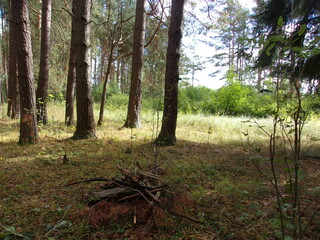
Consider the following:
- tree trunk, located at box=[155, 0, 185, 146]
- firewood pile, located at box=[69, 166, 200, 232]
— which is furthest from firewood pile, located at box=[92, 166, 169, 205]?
tree trunk, located at box=[155, 0, 185, 146]

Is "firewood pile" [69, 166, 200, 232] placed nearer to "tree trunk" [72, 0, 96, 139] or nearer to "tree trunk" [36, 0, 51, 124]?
"tree trunk" [72, 0, 96, 139]

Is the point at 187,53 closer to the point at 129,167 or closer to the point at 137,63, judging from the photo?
the point at 137,63

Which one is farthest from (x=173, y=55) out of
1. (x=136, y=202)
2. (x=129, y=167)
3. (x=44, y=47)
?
(x=44, y=47)

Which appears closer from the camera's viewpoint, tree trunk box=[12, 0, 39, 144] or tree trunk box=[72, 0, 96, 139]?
tree trunk box=[12, 0, 39, 144]

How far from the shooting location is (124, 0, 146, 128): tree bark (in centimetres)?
805

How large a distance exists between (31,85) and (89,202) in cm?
382

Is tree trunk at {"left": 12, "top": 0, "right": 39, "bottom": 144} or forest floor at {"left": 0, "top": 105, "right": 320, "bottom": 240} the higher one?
tree trunk at {"left": 12, "top": 0, "right": 39, "bottom": 144}

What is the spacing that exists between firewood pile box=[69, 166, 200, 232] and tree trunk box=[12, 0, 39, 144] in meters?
3.52

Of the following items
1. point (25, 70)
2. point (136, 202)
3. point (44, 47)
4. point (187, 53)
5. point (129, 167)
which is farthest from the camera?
point (187, 53)

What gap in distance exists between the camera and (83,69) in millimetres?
5609

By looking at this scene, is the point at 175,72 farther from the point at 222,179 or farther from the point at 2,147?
the point at 2,147

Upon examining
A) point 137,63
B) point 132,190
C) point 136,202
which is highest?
point 137,63

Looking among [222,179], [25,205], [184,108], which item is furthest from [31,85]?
[184,108]

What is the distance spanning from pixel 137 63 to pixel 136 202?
267 inches
